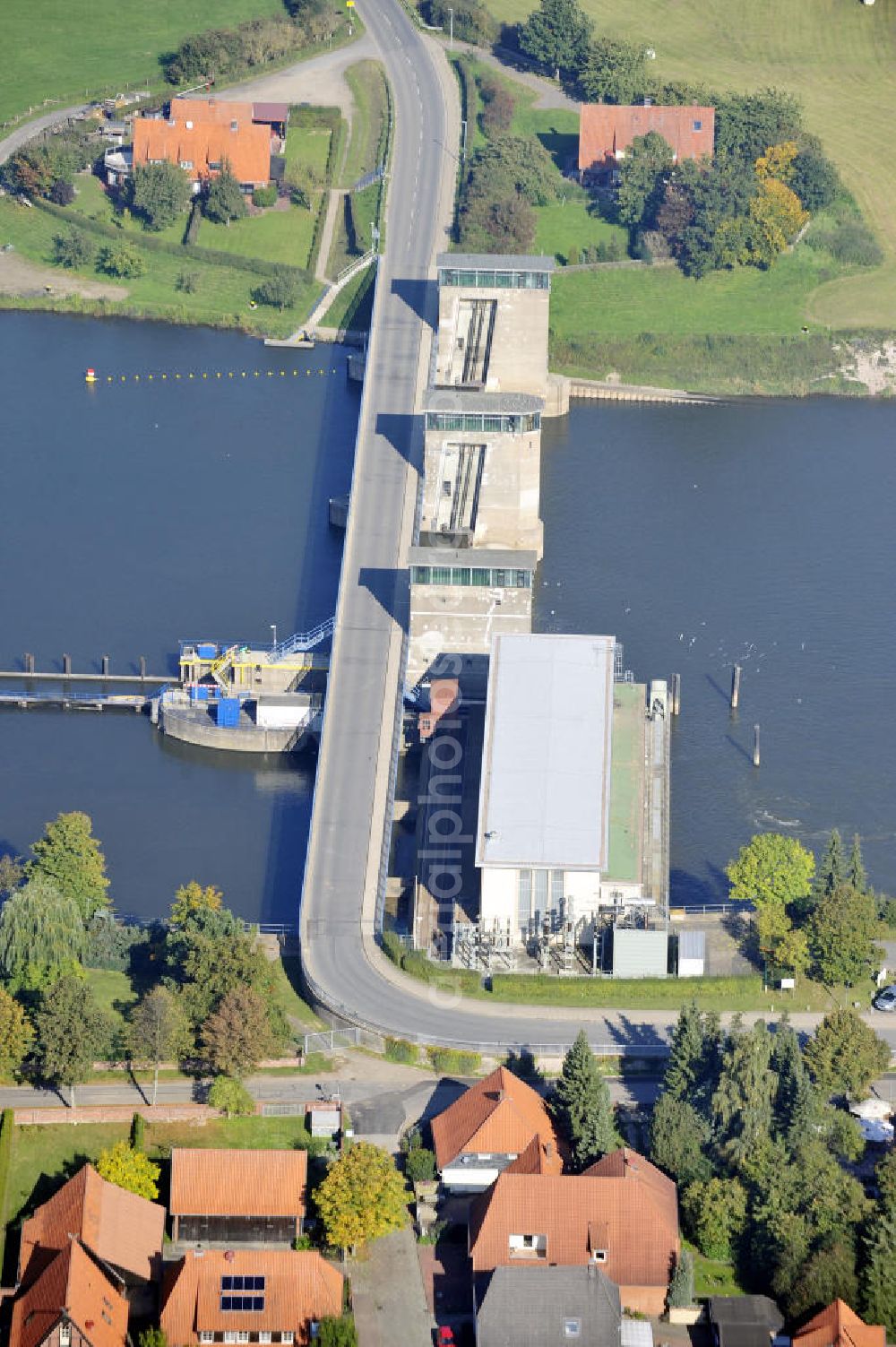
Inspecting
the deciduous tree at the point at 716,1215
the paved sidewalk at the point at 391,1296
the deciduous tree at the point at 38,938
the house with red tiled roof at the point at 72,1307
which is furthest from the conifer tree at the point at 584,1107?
the deciduous tree at the point at 38,938

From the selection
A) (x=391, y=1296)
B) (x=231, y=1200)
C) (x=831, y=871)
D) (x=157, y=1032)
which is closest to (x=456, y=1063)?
(x=157, y=1032)

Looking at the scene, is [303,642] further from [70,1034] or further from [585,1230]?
[585,1230]

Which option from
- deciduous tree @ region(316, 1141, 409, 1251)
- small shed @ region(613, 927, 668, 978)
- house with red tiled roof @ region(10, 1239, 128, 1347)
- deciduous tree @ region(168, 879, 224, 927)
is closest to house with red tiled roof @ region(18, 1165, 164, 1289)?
house with red tiled roof @ region(10, 1239, 128, 1347)

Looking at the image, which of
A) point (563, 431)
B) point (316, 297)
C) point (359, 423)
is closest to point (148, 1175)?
point (359, 423)

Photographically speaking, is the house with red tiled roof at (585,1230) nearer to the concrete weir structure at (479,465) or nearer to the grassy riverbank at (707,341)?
the concrete weir structure at (479,465)

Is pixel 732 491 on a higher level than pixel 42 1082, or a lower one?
higher

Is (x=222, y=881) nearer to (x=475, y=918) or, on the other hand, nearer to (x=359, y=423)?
(x=475, y=918)
